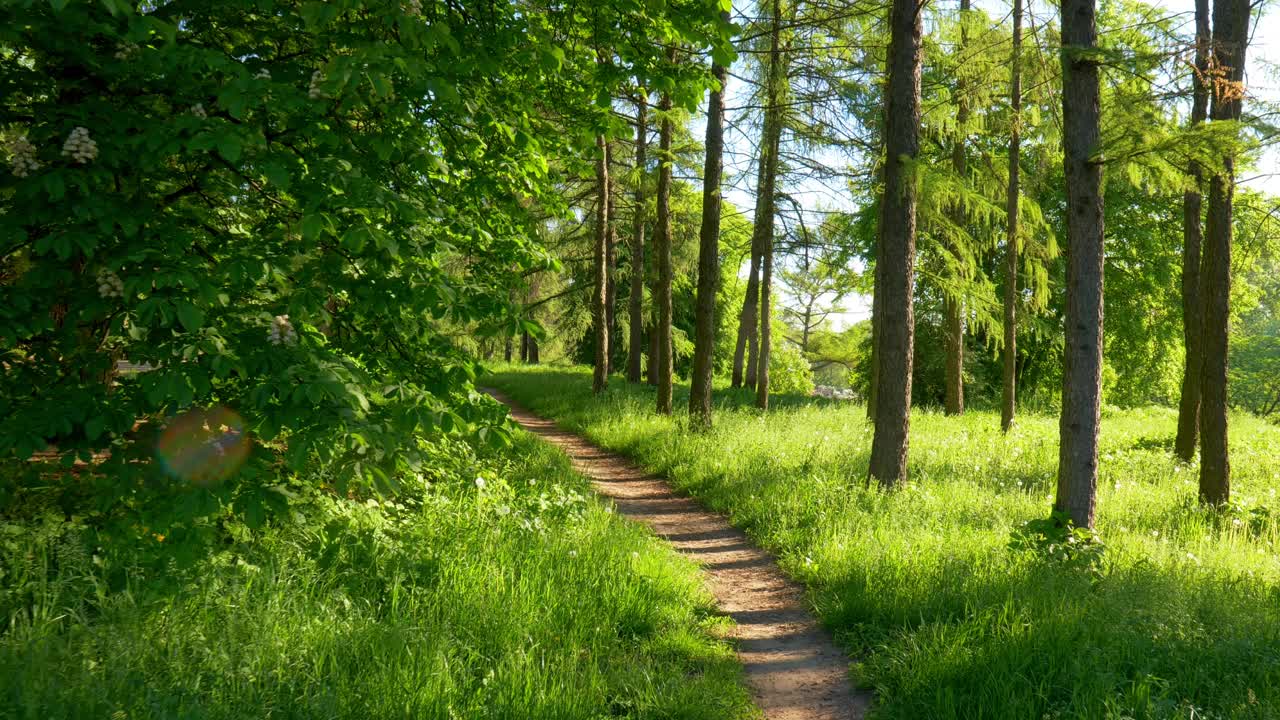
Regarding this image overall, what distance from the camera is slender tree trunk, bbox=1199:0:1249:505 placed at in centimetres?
861

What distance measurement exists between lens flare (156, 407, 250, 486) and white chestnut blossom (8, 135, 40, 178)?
136cm

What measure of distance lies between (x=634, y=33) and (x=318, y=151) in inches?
106

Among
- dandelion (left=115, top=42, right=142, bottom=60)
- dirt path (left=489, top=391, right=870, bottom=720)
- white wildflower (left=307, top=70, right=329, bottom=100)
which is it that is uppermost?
dandelion (left=115, top=42, right=142, bottom=60)

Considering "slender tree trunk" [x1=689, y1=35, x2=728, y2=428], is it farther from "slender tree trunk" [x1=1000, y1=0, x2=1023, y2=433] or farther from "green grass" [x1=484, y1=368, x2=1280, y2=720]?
"slender tree trunk" [x1=1000, y1=0, x2=1023, y2=433]

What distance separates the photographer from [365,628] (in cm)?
391

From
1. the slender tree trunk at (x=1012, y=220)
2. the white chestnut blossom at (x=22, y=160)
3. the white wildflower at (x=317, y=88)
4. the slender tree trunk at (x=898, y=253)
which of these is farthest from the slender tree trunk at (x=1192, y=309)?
the white chestnut blossom at (x=22, y=160)

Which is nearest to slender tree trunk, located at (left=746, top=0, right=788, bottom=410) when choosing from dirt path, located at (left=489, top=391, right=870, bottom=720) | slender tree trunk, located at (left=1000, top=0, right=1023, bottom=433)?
slender tree trunk, located at (left=1000, top=0, right=1023, bottom=433)

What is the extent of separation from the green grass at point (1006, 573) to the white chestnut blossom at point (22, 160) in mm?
5315

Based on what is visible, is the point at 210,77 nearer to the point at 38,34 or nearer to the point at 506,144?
the point at 38,34

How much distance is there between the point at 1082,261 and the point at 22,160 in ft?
24.2

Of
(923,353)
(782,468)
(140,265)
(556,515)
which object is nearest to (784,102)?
(782,468)

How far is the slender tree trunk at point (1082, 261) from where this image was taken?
613cm

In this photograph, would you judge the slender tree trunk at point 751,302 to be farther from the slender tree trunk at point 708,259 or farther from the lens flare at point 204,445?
the lens flare at point 204,445

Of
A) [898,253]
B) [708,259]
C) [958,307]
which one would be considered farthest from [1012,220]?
[898,253]
